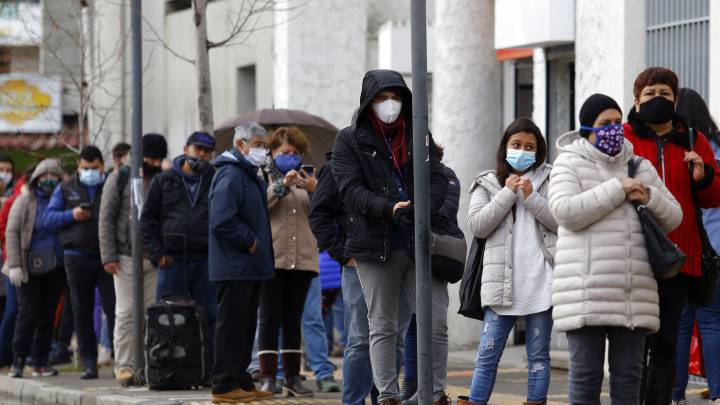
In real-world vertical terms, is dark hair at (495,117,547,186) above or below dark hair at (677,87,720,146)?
below

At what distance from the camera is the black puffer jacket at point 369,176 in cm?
970

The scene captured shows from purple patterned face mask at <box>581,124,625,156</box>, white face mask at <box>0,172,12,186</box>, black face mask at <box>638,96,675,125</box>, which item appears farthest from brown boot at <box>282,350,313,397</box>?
white face mask at <box>0,172,12,186</box>

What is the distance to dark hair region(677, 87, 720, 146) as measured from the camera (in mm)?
10430

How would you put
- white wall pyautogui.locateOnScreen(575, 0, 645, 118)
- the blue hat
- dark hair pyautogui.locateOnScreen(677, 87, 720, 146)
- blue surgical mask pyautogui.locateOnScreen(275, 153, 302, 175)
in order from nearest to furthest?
dark hair pyautogui.locateOnScreen(677, 87, 720, 146)
blue surgical mask pyautogui.locateOnScreen(275, 153, 302, 175)
the blue hat
white wall pyautogui.locateOnScreen(575, 0, 645, 118)

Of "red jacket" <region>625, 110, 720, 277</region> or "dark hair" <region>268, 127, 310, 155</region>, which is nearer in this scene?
"red jacket" <region>625, 110, 720, 277</region>

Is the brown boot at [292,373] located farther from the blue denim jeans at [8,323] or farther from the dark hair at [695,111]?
the blue denim jeans at [8,323]

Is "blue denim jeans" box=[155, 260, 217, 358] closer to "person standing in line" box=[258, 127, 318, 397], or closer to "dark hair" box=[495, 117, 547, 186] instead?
"person standing in line" box=[258, 127, 318, 397]

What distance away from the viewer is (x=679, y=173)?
30.1ft

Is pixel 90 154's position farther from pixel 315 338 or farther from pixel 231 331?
pixel 231 331

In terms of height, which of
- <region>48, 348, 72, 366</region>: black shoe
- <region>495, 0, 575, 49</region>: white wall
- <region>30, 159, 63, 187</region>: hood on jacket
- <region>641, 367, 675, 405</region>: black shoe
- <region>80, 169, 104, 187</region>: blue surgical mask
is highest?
<region>495, 0, 575, 49</region>: white wall

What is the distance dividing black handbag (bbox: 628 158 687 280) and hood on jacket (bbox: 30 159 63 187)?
340 inches

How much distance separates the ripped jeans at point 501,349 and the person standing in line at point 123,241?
16.3 feet

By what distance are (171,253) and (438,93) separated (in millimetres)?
5134

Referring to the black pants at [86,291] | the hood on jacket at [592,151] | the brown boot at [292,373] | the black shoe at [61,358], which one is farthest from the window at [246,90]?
the hood on jacket at [592,151]
